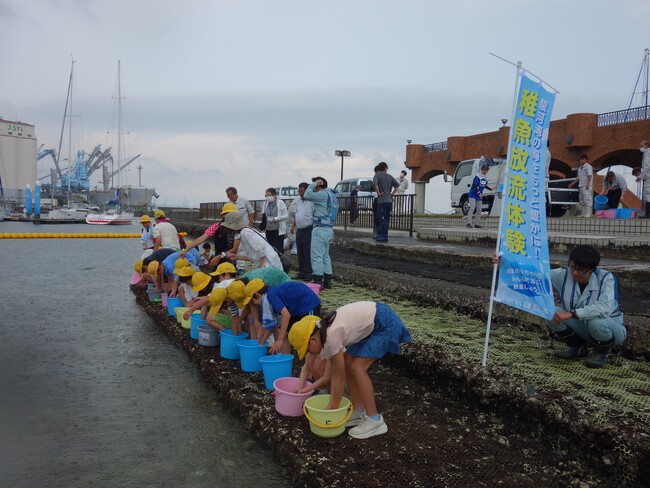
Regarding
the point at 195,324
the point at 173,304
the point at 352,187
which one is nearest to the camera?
the point at 195,324

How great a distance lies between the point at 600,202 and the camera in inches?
572

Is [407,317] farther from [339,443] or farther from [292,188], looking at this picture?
[292,188]

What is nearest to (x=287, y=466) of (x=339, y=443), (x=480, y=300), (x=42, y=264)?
(x=339, y=443)

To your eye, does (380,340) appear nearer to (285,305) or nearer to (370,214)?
(285,305)

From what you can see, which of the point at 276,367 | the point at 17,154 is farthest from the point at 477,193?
the point at 17,154

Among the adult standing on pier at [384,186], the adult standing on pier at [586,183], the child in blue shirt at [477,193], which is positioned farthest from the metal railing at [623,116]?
the adult standing on pier at [384,186]

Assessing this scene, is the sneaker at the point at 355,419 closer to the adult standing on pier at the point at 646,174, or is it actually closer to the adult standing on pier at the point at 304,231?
the adult standing on pier at the point at 304,231

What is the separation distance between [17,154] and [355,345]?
135 meters

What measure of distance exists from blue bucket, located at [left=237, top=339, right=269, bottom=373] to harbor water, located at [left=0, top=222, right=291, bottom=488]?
15.8 inches

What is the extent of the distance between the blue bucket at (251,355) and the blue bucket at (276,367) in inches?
17.7

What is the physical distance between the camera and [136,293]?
9.41 m

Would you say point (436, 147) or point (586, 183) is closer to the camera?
point (586, 183)

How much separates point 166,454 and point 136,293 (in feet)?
21.1

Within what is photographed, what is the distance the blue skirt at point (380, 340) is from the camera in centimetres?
343
